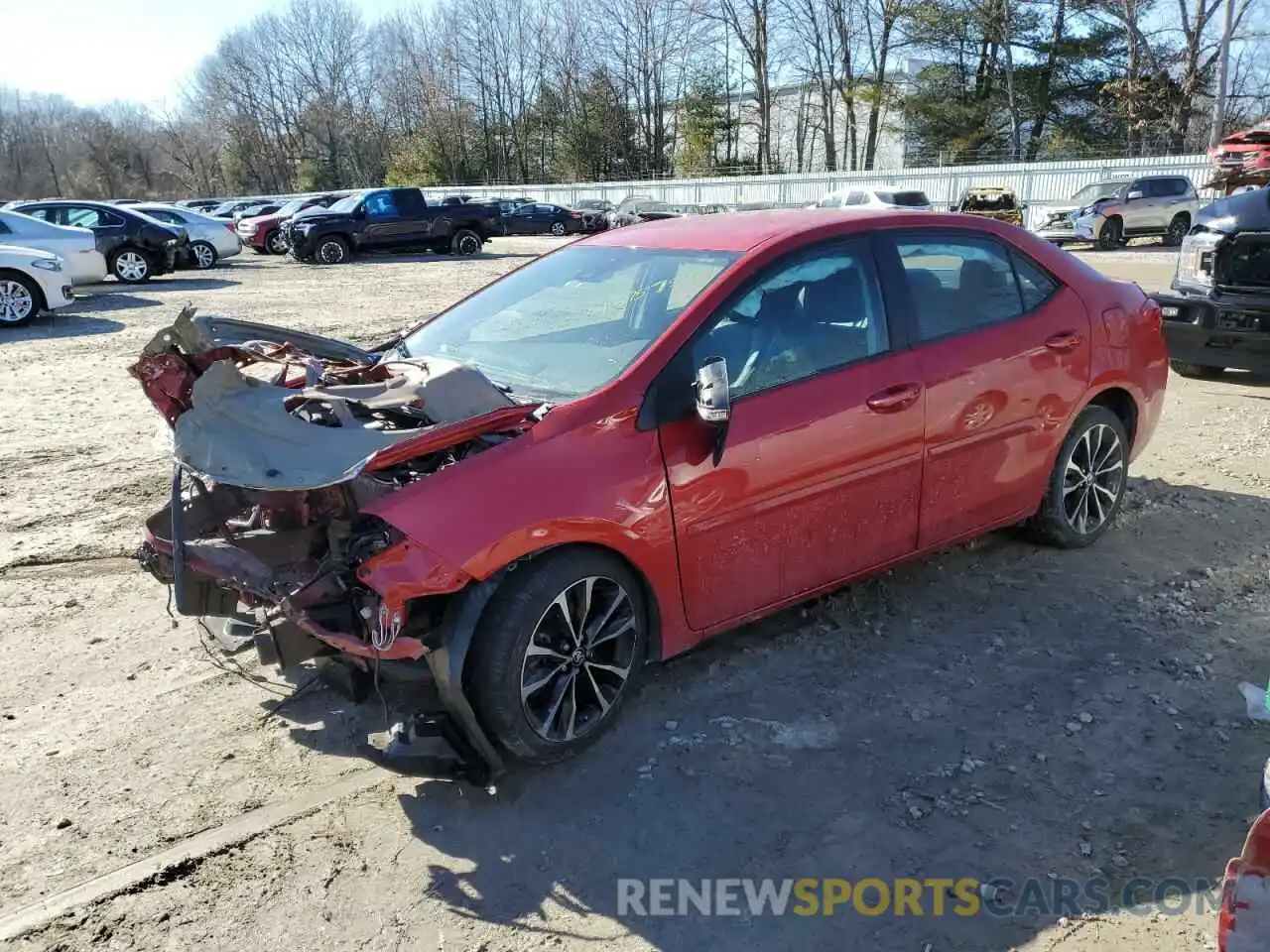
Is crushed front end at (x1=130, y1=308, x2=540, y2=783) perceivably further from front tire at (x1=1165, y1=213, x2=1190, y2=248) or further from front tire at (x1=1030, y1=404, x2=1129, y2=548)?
front tire at (x1=1165, y1=213, x2=1190, y2=248)

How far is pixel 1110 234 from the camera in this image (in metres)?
25.0

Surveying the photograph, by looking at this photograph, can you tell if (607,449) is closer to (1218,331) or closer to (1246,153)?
(1218,331)

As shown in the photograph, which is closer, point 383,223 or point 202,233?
point 202,233

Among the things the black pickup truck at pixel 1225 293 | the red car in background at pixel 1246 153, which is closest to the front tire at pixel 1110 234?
the red car in background at pixel 1246 153

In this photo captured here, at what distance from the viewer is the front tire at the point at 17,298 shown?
1281 cm

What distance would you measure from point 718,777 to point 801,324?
1.72m

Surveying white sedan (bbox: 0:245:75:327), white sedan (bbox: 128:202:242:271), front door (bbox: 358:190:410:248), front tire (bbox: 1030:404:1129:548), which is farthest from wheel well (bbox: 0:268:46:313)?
front tire (bbox: 1030:404:1129:548)

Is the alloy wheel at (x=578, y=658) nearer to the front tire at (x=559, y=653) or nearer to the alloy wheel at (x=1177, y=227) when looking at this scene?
the front tire at (x=559, y=653)

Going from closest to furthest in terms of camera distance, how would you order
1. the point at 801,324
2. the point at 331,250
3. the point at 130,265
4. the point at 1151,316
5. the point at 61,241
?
the point at 801,324 → the point at 1151,316 → the point at 61,241 → the point at 130,265 → the point at 331,250

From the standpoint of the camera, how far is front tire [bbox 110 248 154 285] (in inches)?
747

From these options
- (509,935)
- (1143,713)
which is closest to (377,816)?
(509,935)

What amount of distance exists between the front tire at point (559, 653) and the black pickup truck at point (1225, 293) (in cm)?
657

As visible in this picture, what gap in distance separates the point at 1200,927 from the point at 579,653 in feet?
6.23

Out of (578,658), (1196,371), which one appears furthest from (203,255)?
(578,658)
